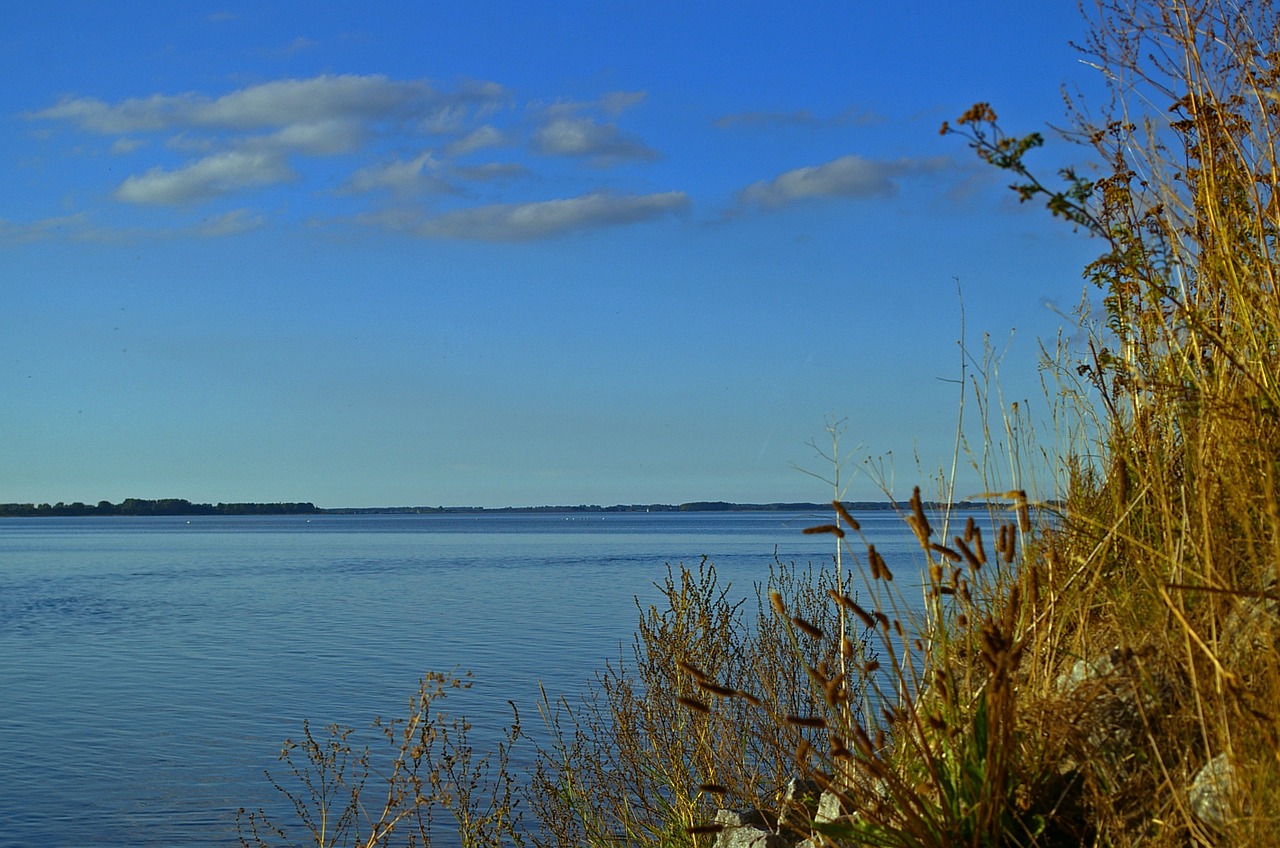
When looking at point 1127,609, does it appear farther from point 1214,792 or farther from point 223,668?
point 223,668

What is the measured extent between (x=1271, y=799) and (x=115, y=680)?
19290 mm

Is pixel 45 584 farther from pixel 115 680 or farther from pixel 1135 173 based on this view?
pixel 1135 173

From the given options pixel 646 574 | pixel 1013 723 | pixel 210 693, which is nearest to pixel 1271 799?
pixel 1013 723

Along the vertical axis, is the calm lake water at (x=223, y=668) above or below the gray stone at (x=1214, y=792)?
below

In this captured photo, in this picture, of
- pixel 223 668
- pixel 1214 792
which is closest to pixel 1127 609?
pixel 1214 792

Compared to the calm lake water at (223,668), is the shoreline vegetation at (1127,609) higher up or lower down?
higher up

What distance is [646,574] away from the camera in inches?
1625

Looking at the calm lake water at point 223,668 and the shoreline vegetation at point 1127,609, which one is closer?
the shoreline vegetation at point 1127,609

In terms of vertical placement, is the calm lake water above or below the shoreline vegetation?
below

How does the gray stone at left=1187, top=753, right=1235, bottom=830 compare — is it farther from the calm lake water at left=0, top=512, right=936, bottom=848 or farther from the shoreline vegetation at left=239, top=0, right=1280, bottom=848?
the calm lake water at left=0, top=512, right=936, bottom=848

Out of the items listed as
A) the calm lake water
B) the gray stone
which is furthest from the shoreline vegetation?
the calm lake water

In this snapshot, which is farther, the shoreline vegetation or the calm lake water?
the calm lake water

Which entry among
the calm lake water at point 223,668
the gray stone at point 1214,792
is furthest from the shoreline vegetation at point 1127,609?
the calm lake water at point 223,668

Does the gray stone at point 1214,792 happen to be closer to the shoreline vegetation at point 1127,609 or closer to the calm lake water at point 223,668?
the shoreline vegetation at point 1127,609
